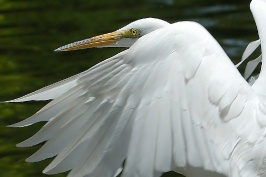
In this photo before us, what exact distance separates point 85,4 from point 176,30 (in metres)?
7.74

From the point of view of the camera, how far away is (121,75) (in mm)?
4598

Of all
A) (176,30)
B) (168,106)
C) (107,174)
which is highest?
(176,30)

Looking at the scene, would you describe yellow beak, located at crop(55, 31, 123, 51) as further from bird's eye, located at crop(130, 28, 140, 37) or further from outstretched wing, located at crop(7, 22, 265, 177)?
outstretched wing, located at crop(7, 22, 265, 177)

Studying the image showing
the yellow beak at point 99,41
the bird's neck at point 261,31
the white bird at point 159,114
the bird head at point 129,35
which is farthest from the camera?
the bird head at point 129,35

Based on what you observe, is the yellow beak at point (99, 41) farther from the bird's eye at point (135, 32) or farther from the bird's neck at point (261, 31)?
the bird's neck at point (261, 31)

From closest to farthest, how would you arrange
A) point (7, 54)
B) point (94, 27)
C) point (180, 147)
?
1. point (180, 147)
2. point (7, 54)
3. point (94, 27)

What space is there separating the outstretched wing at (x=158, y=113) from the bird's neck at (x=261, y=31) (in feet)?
1.91

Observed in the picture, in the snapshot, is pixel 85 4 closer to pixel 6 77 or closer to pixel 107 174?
pixel 6 77

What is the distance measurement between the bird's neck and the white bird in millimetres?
535

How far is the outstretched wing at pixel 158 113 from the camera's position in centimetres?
452

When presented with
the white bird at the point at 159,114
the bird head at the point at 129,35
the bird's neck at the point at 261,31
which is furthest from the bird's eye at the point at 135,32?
the white bird at the point at 159,114

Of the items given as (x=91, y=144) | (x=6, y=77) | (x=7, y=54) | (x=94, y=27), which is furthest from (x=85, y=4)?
(x=91, y=144)

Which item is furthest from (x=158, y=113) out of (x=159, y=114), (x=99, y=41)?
(x=99, y=41)

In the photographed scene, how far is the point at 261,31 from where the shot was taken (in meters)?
5.62
